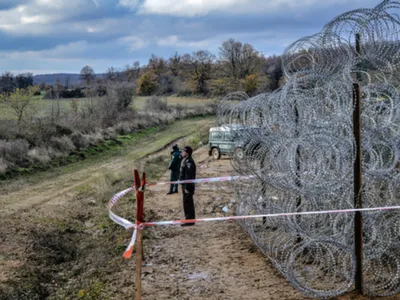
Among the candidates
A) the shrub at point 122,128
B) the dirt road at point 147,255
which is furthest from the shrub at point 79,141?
the dirt road at point 147,255

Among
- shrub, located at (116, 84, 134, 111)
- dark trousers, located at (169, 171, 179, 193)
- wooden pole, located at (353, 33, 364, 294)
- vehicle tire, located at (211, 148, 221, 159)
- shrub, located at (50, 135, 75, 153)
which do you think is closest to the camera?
wooden pole, located at (353, 33, 364, 294)

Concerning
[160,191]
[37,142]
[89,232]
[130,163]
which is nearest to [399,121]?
[89,232]

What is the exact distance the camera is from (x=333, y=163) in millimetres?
6684

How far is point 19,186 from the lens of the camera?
14.8 meters

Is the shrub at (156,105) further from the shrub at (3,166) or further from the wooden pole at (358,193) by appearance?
the wooden pole at (358,193)

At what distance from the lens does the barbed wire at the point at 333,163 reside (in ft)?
19.7

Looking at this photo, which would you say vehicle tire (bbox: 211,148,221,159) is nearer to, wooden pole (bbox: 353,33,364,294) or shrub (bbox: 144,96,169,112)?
wooden pole (bbox: 353,33,364,294)

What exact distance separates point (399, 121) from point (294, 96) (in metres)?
2.02

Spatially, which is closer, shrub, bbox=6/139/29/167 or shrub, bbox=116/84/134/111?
shrub, bbox=6/139/29/167

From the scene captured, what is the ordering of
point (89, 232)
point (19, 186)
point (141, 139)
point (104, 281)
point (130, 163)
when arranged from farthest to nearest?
point (141, 139) < point (130, 163) < point (19, 186) < point (89, 232) < point (104, 281)

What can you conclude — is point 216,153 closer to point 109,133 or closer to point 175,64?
point 109,133

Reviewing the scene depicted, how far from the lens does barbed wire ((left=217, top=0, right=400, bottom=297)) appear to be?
6.01m

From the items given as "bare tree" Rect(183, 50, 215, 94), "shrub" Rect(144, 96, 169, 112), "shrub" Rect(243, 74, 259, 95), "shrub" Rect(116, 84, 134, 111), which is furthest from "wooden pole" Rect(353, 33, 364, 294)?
"bare tree" Rect(183, 50, 215, 94)

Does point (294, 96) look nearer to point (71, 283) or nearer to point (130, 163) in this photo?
point (71, 283)
